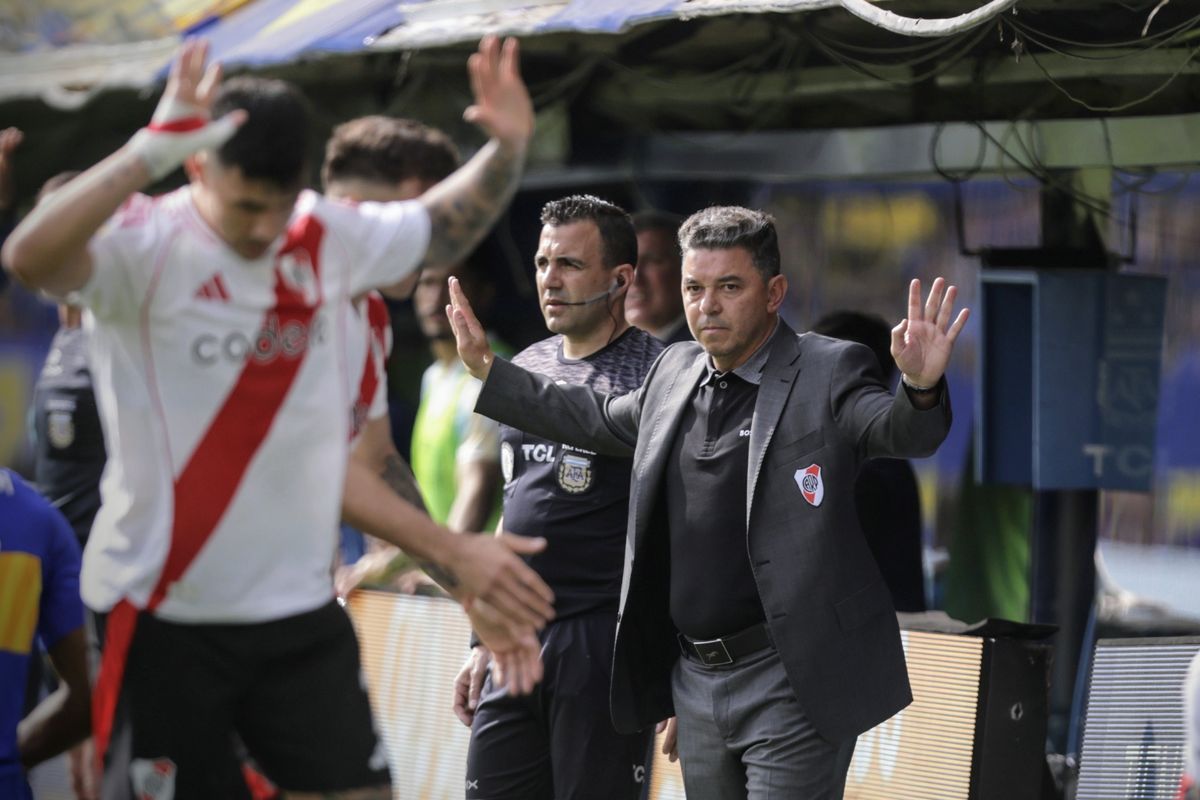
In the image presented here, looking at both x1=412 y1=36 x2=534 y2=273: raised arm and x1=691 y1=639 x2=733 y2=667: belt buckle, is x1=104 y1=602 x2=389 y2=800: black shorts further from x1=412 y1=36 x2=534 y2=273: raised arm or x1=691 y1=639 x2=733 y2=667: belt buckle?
x1=691 y1=639 x2=733 y2=667: belt buckle

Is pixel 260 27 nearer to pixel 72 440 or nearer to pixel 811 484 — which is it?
pixel 72 440

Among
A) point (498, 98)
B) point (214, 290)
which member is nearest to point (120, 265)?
point (214, 290)

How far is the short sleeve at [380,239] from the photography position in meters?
3.99

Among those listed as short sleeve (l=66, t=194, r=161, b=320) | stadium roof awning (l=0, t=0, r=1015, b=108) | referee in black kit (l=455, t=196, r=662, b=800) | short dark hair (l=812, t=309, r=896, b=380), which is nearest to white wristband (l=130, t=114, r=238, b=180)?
short sleeve (l=66, t=194, r=161, b=320)

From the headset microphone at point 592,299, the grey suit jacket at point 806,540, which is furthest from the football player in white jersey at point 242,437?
the headset microphone at point 592,299

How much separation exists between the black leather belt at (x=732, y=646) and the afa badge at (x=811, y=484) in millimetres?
386

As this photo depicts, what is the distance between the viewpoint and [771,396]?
16.6ft

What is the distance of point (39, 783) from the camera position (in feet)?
26.7

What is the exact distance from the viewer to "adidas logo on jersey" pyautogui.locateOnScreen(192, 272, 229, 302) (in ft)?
12.3

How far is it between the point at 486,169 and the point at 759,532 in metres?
1.45

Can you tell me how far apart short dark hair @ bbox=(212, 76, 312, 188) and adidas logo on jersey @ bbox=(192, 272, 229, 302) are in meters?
0.25

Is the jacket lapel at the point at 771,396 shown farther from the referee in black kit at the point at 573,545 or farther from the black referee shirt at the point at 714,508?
the referee in black kit at the point at 573,545

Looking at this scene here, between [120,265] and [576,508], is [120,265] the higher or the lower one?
the higher one

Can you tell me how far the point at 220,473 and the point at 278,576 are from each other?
27 centimetres
